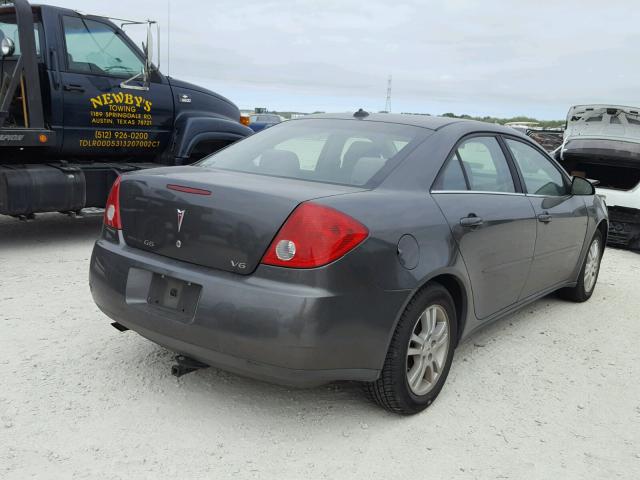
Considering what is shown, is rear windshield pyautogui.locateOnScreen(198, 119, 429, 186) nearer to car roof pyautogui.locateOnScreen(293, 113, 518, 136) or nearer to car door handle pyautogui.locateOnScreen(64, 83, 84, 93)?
car roof pyautogui.locateOnScreen(293, 113, 518, 136)

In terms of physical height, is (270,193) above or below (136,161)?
above

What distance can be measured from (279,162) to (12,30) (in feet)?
15.0

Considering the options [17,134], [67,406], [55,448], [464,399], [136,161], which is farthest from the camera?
[136,161]

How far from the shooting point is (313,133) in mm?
4027

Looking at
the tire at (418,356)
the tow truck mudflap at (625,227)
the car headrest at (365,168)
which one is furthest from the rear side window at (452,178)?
the tow truck mudflap at (625,227)

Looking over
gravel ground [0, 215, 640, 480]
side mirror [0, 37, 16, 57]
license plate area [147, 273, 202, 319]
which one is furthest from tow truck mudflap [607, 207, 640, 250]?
side mirror [0, 37, 16, 57]

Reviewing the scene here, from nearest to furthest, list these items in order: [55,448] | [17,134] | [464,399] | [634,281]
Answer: [55,448] → [464,399] → [17,134] → [634,281]

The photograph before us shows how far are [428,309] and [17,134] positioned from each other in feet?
15.7

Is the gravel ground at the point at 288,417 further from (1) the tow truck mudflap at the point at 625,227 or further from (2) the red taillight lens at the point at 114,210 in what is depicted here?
(1) the tow truck mudflap at the point at 625,227

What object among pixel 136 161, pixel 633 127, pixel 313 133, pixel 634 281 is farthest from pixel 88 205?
pixel 633 127

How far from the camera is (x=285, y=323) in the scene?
8.99ft

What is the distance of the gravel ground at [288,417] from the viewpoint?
9.26ft

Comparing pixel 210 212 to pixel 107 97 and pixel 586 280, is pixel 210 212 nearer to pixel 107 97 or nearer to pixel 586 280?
pixel 586 280

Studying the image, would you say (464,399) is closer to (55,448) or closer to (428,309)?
(428,309)
